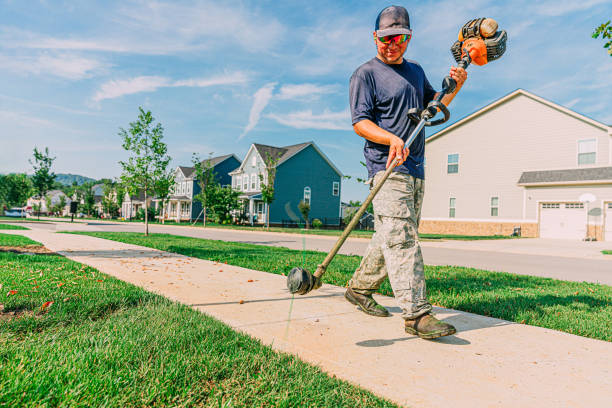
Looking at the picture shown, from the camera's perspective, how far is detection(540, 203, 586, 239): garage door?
21969 millimetres

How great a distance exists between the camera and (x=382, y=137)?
2844mm

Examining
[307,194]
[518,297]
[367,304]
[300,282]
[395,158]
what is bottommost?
[518,297]

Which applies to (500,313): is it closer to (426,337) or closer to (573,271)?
(426,337)

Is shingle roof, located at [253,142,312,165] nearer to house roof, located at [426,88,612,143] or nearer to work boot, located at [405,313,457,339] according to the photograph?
house roof, located at [426,88,612,143]

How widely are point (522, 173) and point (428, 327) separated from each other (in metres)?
25.6

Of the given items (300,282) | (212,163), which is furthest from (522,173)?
(212,163)

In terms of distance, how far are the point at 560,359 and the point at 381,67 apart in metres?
2.45

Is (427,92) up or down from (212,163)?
down

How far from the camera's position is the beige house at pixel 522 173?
21797 mm

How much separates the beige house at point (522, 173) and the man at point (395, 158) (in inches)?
898

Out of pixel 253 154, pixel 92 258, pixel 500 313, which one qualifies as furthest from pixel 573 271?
pixel 253 154

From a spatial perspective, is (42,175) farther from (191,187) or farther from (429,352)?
(429,352)

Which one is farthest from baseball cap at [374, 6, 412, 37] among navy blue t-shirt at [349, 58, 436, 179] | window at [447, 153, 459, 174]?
window at [447, 153, 459, 174]

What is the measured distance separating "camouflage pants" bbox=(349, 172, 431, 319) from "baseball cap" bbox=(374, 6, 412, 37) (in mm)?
1062
